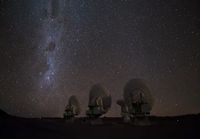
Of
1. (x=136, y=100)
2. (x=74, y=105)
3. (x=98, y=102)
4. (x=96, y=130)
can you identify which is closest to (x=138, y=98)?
(x=136, y=100)

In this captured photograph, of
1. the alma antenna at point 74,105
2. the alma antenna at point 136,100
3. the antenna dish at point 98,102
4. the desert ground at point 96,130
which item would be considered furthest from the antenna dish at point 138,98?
the alma antenna at point 74,105

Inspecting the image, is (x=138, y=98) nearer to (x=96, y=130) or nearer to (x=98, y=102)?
(x=98, y=102)

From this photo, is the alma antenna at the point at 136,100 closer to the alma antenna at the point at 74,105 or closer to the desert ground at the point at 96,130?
the desert ground at the point at 96,130

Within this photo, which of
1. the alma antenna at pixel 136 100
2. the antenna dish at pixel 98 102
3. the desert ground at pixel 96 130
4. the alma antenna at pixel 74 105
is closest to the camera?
the desert ground at pixel 96 130

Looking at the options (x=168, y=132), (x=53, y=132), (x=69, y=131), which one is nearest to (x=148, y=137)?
(x=168, y=132)

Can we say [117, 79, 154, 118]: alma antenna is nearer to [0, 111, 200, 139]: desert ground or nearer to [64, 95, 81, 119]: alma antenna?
[0, 111, 200, 139]: desert ground

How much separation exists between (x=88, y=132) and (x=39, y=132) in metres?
0.43

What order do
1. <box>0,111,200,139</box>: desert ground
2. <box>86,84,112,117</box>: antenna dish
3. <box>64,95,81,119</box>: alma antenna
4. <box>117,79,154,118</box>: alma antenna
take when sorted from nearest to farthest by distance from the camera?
<box>0,111,200,139</box>: desert ground
<box>117,79,154,118</box>: alma antenna
<box>86,84,112,117</box>: antenna dish
<box>64,95,81,119</box>: alma antenna

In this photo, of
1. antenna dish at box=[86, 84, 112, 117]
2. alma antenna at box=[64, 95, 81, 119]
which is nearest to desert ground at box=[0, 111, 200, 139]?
antenna dish at box=[86, 84, 112, 117]

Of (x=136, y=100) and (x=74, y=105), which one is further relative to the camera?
(x=74, y=105)

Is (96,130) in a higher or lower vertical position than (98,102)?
lower

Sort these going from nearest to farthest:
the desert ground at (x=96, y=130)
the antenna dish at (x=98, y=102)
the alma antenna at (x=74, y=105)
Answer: the desert ground at (x=96, y=130) → the antenna dish at (x=98, y=102) → the alma antenna at (x=74, y=105)

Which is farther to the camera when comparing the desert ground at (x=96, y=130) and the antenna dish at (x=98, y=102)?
the antenna dish at (x=98, y=102)

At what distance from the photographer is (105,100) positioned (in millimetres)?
4480
